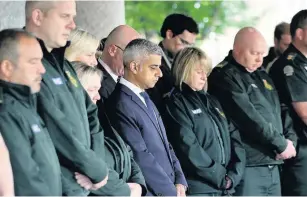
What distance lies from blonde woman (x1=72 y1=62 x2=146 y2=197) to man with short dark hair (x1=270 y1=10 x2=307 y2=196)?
2074 millimetres

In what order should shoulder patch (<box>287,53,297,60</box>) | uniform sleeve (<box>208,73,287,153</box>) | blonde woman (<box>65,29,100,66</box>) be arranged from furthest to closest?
shoulder patch (<box>287,53,297,60</box>) < uniform sleeve (<box>208,73,287,153</box>) < blonde woman (<box>65,29,100,66</box>)

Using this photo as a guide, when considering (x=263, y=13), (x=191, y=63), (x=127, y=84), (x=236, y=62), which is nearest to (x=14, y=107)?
(x=127, y=84)

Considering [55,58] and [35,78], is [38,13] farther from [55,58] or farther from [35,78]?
[35,78]

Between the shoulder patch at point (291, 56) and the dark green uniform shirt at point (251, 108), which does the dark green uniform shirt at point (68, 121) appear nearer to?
the dark green uniform shirt at point (251, 108)

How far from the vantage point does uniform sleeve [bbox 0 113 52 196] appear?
3979 mm

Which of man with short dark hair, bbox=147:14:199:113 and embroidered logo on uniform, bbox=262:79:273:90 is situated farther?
man with short dark hair, bbox=147:14:199:113

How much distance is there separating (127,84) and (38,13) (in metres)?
1.02

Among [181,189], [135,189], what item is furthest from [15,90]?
[181,189]

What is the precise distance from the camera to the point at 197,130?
5.90 m

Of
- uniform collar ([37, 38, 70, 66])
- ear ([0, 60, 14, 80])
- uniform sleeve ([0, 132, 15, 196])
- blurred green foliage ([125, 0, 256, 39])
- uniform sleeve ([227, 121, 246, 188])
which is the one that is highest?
ear ([0, 60, 14, 80])

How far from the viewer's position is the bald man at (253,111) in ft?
20.9

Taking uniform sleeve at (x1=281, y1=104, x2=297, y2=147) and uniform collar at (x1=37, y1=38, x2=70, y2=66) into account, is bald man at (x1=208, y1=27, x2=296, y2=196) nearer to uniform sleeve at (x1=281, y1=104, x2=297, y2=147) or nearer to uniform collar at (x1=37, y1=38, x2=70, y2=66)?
uniform sleeve at (x1=281, y1=104, x2=297, y2=147)

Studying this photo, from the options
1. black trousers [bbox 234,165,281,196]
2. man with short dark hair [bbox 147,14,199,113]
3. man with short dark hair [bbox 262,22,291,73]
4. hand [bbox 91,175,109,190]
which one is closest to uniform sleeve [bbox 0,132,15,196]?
hand [bbox 91,175,109,190]

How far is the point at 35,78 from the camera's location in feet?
13.6
